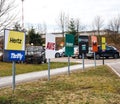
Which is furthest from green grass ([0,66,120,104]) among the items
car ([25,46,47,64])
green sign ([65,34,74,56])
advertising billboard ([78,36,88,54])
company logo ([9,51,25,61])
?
car ([25,46,47,64])

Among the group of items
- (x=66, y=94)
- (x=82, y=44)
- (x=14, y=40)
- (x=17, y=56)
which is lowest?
(x=66, y=94)

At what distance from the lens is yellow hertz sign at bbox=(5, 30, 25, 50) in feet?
41.9

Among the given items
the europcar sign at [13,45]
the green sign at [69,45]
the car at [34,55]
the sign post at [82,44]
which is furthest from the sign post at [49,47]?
the car at [34,55]

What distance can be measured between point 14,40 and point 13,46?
0.68ft

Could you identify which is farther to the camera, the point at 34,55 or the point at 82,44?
the point at 34,55

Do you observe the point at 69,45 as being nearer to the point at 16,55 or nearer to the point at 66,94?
the point at 16,55

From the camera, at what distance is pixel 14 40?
1311 cm

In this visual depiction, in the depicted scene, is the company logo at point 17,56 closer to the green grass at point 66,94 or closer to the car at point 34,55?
the green grass at point 66,94

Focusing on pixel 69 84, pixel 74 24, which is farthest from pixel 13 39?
pixel 74 24

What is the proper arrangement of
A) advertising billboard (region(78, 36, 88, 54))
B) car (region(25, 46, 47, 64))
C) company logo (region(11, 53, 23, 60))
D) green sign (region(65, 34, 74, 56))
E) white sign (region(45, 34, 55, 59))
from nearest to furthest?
company logo (region(11, 53, 23, 60)), white sign (region(45, 34, 55, 59)), green sign (region(65, 34, 74, 56)), advertising billboard (region(78, 36, 88, 54)), car (region(25, 46, 47, 64))

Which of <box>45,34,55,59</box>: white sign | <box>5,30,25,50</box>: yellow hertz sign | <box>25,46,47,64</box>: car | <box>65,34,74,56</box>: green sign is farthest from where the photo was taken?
<box>25,46,47,64</box>: car

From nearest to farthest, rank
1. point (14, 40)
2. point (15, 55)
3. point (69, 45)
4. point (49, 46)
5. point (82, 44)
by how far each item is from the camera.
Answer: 1. point (14, 40)
2. point (15, 55)
3. point (49, 46)
4. point (69, 45)
5. point (82, 44)

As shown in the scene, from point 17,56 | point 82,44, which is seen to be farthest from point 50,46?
point 82,44

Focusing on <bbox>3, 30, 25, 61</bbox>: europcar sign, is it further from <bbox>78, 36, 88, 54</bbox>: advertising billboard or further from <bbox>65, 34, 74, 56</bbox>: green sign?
<bbox>78, 36, 88, 54</bbox>: advertising billboard
